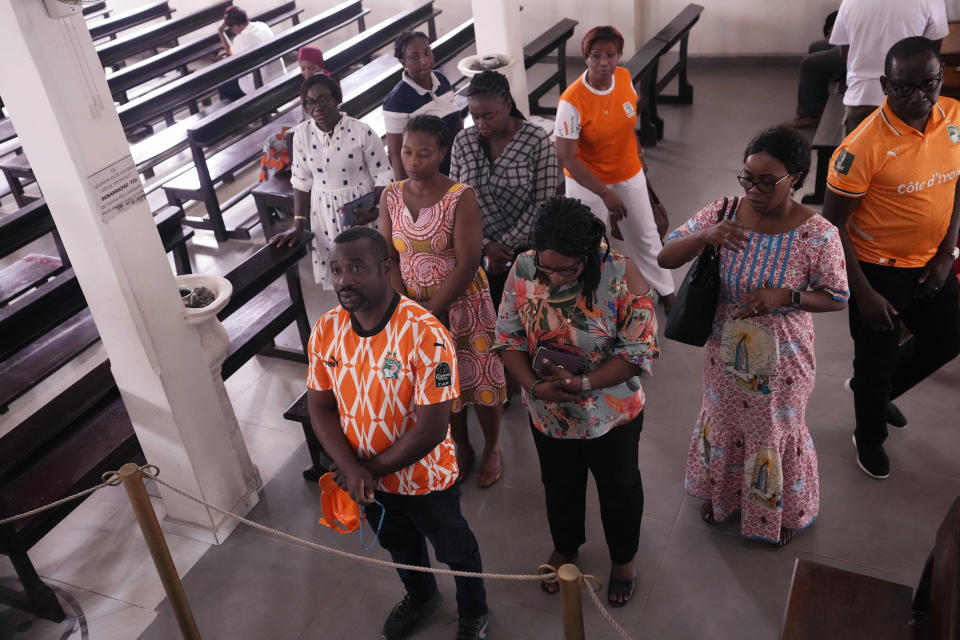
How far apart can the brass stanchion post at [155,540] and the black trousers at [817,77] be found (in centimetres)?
639

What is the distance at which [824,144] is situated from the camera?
18.7ft

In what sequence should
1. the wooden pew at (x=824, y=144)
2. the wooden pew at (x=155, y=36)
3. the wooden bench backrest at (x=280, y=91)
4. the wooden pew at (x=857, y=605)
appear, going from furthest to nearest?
the wooden pew at (x=155, y=36) < the wooden bench backrest at (x=280, y=91) < the wooden pew at (x=824, y=144) < the wooden pew at (x=857, y=605)

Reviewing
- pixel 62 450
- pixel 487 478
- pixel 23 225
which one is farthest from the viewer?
pixel 23 225

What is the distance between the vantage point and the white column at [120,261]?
8.53ft

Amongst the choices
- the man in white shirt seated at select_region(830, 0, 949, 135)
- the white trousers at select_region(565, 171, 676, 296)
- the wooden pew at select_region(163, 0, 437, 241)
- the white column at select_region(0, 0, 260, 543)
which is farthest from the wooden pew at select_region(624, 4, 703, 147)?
the white column at select_region(0, 0, 260, 543)

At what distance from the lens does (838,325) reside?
4539 millimetres

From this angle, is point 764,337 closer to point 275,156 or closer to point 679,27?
point 275,156

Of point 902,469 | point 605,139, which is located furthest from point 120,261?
point 902,469

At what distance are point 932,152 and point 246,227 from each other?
5024 millimetres

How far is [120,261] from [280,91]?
4.29m

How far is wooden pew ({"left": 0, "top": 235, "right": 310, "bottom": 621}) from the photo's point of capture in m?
3.22

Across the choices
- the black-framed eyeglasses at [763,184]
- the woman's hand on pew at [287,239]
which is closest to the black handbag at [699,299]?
the black-framed eyeglasses at [763,184]

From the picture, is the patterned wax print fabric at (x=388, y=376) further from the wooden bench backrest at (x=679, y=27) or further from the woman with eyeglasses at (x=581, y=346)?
the wooden bench backrest at (x=679, y=27)

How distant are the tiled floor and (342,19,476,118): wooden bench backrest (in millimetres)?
3308
